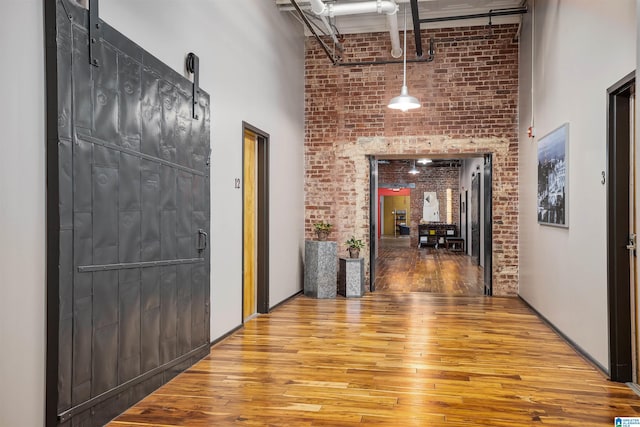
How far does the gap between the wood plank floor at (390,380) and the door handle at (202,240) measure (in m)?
0.92

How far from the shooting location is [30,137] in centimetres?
242

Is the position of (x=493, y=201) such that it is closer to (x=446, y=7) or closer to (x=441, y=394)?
(x=446, y=7)

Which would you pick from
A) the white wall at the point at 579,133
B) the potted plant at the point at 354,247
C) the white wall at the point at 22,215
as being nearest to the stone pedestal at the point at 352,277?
the potted plant at the point at 354,247

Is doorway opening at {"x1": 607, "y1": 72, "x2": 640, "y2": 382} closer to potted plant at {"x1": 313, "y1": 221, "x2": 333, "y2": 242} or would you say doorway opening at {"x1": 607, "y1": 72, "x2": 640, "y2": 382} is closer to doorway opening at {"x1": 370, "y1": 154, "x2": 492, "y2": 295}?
doorway opening at {"x1": 370, "y1": 154, "x2": 492, "y2": 295}

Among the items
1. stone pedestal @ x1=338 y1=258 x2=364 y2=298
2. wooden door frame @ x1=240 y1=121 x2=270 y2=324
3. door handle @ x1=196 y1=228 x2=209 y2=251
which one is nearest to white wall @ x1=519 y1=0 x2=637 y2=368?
stone pedestal @ x1=338 y1=258 x2=364 y2=298

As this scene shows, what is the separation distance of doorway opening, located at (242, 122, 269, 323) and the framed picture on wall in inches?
124

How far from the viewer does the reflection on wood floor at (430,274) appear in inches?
322

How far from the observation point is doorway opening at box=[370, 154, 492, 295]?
8094 millimetres

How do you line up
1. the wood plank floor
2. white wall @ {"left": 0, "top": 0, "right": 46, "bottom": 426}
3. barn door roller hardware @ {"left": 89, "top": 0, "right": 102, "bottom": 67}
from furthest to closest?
1. the wood plank floor
2. barn door roller hardware @ {"left": 89, "top": 0, "right": 102, "bottom": 67}
3. white wall @ {"left": 0, "top": 0, "right": 46, "bottom": 426}

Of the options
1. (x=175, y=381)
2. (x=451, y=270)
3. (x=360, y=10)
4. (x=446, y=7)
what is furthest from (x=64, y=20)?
(x=451, y=270)

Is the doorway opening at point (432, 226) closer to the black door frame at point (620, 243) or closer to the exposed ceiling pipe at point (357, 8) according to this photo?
the exposed ceiling pipe at point (357, 8)

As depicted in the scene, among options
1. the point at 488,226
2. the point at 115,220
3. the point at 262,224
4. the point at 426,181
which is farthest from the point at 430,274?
the point at 426,181

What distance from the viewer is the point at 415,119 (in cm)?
778

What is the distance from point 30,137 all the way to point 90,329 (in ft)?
3.44
